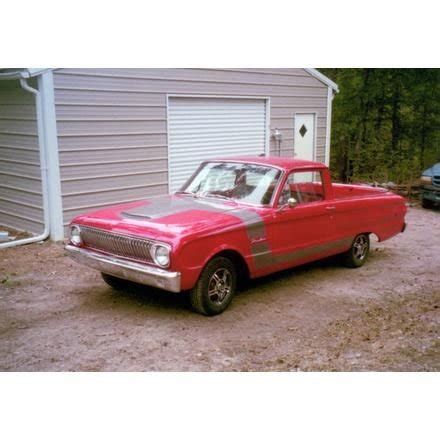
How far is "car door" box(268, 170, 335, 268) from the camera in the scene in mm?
6168

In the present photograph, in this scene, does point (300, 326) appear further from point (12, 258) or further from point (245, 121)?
point (245, 121)

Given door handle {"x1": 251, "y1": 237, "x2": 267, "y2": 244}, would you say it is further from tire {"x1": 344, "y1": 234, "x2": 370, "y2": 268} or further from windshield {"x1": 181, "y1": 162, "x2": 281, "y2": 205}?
tire {"x1": 344, "y1": 234, "x2": 370, "y2": 268}

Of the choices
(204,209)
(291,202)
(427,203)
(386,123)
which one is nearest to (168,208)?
(204,209)

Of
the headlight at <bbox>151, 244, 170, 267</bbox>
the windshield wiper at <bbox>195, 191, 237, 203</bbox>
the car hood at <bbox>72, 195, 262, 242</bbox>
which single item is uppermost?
Answer: the windshield wiper at <bbox>195, 191, 237, 203</bbox>

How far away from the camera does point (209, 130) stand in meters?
11.2

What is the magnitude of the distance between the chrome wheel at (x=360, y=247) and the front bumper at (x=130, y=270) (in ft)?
11.3

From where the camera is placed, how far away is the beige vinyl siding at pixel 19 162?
8.74 m

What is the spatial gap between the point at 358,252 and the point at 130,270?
3751 mm

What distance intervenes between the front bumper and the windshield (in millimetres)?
1559

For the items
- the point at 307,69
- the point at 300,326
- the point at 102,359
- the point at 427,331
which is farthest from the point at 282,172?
the point at 307,69

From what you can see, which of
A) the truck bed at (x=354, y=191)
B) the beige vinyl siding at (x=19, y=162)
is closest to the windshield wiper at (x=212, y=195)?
the truck bed at (x=354, y=191)

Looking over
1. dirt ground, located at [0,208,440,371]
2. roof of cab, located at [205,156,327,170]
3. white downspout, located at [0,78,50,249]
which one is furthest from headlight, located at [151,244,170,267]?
white downspout, located at [0,78,50,249]

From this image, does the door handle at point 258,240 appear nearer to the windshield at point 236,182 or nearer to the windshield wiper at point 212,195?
the windshield at point 236,182

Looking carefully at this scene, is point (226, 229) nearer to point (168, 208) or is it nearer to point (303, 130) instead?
point (168, 208)
